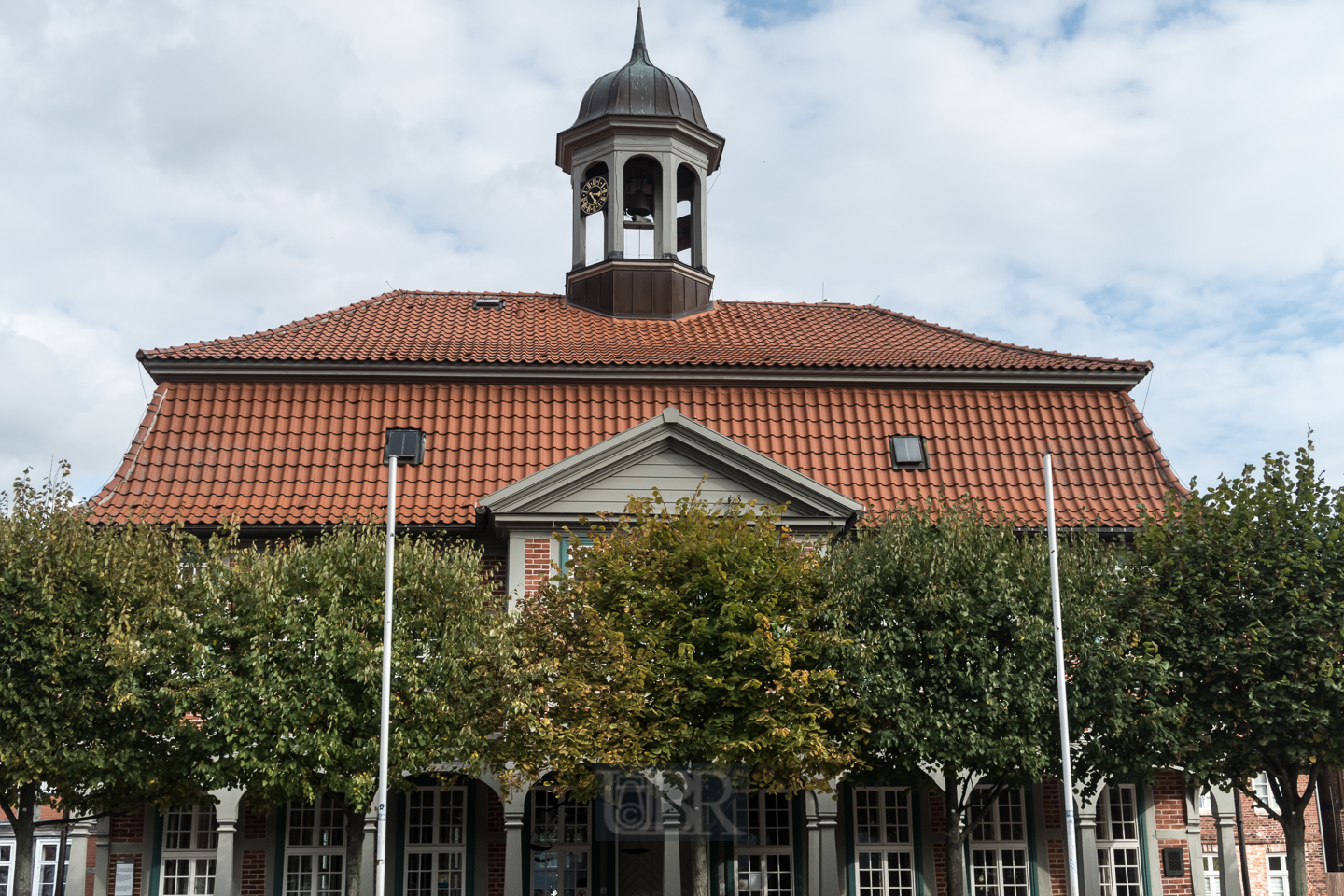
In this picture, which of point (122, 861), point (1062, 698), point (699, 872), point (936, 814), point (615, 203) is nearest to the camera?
point (1062, 698)

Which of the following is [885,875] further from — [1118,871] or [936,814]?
[1118,871]

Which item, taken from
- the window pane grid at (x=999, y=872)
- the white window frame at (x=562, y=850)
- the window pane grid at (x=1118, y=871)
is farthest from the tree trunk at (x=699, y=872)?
the window pane grid at (x=1118, y=871)

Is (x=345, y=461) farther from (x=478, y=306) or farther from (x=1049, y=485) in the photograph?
(x=1049, y=485)

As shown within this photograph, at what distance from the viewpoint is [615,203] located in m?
27.6

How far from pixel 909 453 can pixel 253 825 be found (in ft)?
41.1

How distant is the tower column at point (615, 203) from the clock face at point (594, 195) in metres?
0.43

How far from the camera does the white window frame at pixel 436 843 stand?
2122cm

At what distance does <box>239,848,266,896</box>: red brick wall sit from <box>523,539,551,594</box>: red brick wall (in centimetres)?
618

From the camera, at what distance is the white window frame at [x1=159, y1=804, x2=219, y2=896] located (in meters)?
20.9

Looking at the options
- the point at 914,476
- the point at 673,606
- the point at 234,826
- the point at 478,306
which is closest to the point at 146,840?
the point at 234,826

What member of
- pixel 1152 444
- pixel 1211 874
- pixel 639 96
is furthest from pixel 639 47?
pixel 1211 874

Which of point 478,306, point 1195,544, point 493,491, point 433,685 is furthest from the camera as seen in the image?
point 478,306

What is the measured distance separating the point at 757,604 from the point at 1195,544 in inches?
258

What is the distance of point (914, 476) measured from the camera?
22.1 meters
